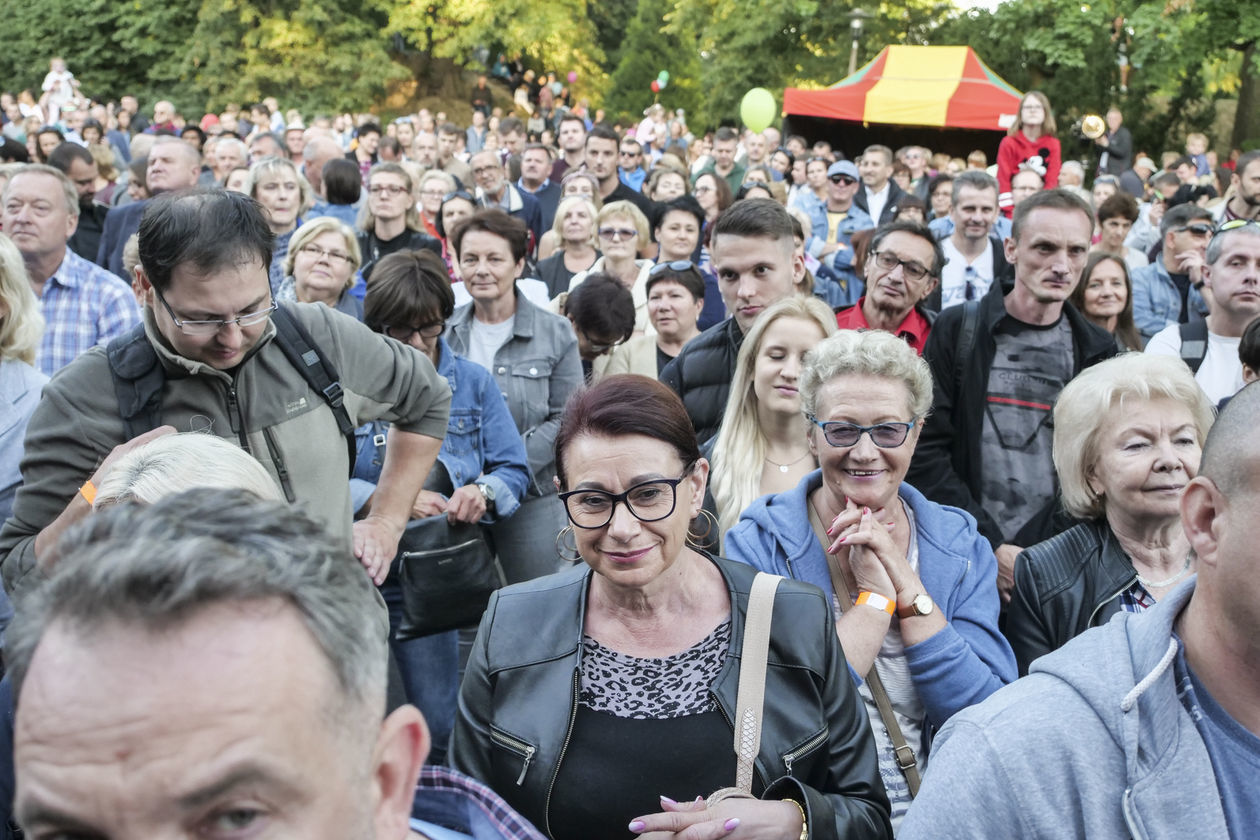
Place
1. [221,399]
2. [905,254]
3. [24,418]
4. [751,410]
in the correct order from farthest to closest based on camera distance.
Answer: [905,254]
[751,410]
[24,418]
[221,399]

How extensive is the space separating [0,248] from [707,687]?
312 centimetres

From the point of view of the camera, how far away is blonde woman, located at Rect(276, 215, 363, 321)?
5.99 meters

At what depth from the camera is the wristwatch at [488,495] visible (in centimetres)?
464

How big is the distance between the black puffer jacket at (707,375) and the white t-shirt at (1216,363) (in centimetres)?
187

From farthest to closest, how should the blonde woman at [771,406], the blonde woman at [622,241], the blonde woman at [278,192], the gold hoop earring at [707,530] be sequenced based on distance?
the blonde woman at [622,241] < the blonde woman at [278,192] < the blonde woman at [771,406] < the gold hoop earring at [707,530]

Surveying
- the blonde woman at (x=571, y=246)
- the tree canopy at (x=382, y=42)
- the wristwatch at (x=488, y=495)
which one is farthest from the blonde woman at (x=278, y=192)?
the tree canopy at (x=382, y=42)

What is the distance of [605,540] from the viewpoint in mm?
2699

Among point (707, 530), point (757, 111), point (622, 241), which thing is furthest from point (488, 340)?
point (757, 111)

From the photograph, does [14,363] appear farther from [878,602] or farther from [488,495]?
[878,602]

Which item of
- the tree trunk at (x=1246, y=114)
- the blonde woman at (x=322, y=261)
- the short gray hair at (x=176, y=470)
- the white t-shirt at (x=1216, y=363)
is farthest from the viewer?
the tree trunk at (x=1246, y=114)

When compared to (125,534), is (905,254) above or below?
below

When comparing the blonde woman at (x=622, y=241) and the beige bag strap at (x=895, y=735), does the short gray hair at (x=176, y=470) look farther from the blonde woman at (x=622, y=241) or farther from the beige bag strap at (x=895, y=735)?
the blonde woman at (x=622, y=241)

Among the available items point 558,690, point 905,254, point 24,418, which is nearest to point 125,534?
point 558,690

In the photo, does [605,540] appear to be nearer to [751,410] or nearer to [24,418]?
[751,410]
